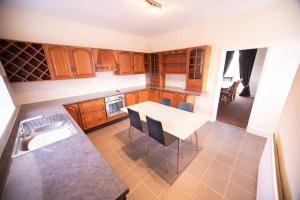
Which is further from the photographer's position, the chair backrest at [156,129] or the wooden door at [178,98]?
the wooden door at [178,98]

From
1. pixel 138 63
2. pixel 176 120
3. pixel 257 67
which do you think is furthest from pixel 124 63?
pixel 257 67

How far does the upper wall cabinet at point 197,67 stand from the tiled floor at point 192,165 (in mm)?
1270

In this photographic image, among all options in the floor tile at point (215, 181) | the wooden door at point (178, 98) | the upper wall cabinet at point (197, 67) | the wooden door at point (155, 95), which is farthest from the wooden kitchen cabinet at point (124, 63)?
the floor tile at point (215, 181)

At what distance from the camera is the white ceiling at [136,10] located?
6.44ft

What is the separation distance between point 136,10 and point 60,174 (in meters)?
2.69

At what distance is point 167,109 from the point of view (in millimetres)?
2348

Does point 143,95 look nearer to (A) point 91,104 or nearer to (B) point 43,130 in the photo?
(A) point 91,104

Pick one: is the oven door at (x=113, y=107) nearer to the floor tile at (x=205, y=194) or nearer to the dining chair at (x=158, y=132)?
the dining chair at (x=158, y=132)

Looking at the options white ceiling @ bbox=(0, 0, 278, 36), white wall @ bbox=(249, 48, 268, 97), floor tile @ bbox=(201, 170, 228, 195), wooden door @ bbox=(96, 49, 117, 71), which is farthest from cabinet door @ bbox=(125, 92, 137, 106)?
white wall @ bbox=(249, 48, 268, 97)

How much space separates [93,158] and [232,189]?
1766mm

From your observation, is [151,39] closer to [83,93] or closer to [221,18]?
[221,18]

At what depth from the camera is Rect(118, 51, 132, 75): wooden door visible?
3.36m

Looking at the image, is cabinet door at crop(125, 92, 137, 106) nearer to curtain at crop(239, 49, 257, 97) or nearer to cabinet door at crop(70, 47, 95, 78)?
Result: cabinet door at crop(70, 47, 95, 78)

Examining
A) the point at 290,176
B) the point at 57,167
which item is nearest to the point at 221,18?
the point at 290,176
